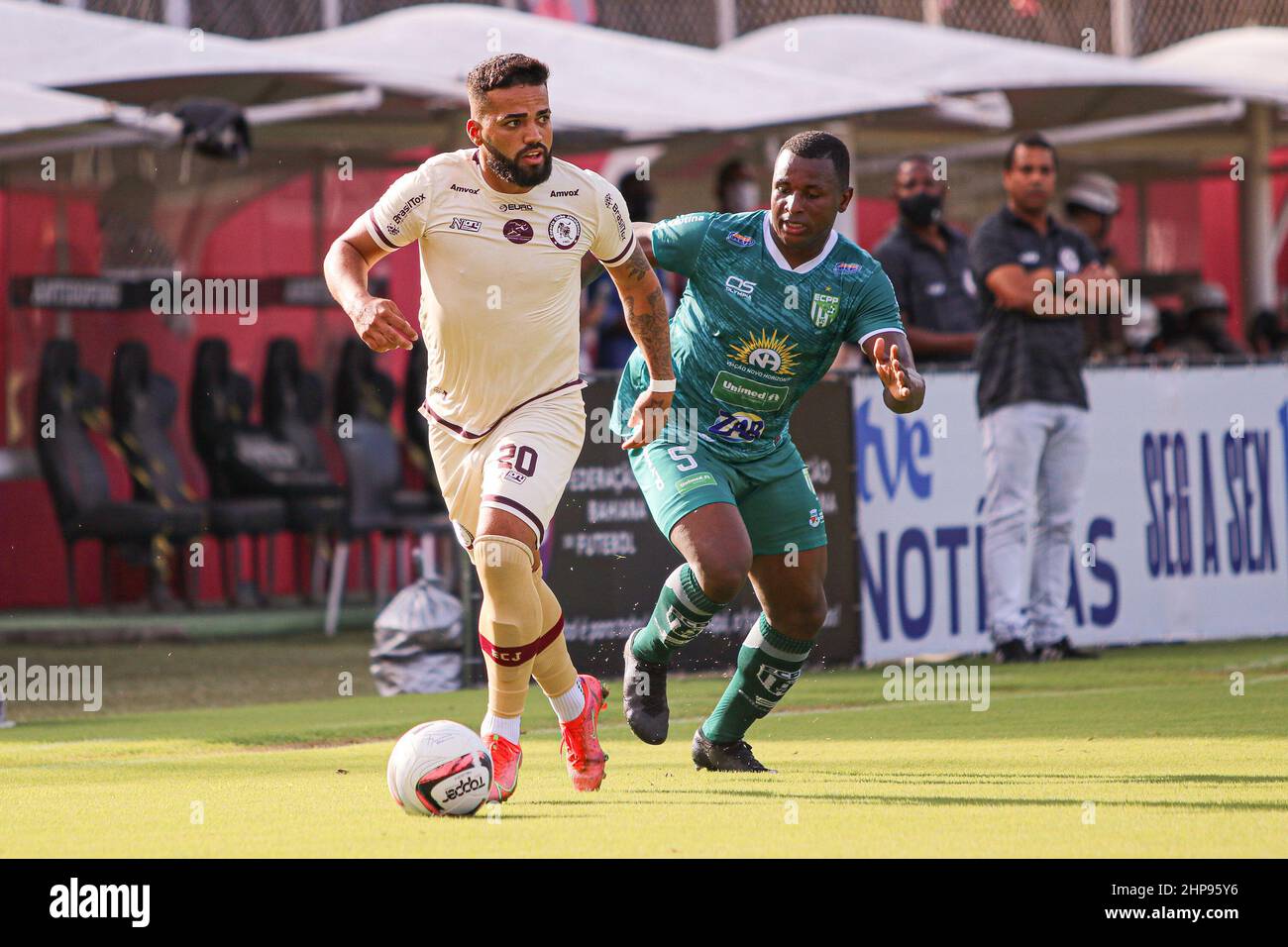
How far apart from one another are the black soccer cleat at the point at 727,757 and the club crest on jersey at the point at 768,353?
1413 mm

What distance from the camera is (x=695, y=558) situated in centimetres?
772

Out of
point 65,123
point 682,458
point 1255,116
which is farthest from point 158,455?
point 1255,116

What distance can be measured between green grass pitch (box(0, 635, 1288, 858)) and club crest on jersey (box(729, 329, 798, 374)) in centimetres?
151

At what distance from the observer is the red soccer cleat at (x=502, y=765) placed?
7121mm

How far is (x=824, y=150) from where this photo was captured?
7773 mm

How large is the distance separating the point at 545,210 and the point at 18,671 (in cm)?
746

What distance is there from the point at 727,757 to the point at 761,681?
0.32 meters

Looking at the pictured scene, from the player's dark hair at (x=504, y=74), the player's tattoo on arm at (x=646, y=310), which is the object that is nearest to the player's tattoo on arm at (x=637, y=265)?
the player's tattoo on arm at (x=646, y=310)

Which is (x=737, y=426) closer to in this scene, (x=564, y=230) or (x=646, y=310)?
(x=646, y=310)

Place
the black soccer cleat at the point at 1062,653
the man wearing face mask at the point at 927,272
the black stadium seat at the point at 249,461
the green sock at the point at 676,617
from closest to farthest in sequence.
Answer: the green sock at the point at 676,617, the black soccer cleat at the point at 1062,653, the man wearing face mask at the point at 927,272, the black stadium seat at the point at 249,461

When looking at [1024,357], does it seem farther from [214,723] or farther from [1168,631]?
[214,723]

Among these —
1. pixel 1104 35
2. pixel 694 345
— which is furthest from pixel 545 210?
pixel 1104 35

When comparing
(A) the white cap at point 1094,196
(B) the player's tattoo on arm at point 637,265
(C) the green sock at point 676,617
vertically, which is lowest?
(C) the green sock at point 676,617

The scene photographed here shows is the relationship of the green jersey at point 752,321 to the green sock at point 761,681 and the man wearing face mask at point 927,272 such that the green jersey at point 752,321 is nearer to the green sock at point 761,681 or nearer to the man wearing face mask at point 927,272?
the green sock at point 761,681
